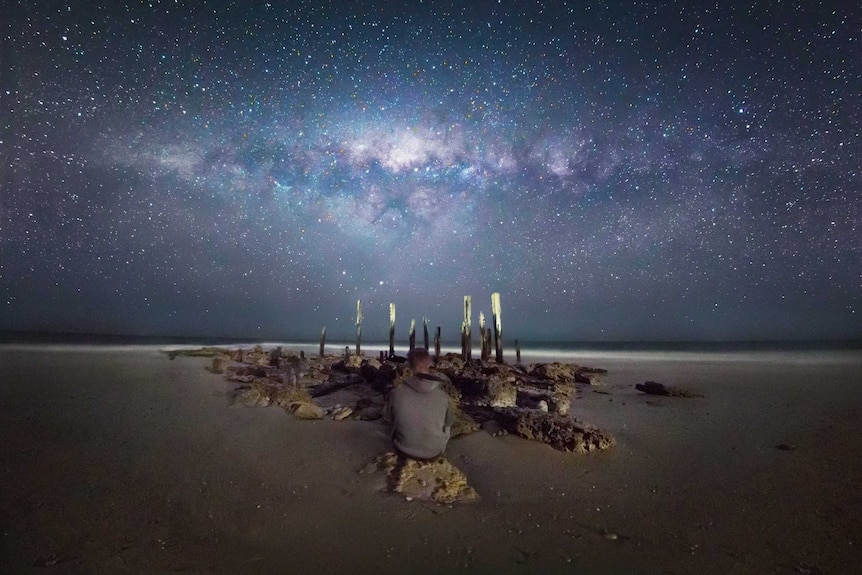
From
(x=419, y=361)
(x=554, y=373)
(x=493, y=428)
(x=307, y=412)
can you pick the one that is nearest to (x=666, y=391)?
(x=554, y=373)

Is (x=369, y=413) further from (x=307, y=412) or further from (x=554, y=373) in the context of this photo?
(x=554, y=373)

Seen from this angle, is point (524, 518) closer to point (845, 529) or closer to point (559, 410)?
point (845, 529)

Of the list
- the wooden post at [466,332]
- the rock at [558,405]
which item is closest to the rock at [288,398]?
the rock at [558,405]

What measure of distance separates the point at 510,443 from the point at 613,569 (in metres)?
3.21

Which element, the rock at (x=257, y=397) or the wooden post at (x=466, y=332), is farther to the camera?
the wooden post at (x=466, y=332)

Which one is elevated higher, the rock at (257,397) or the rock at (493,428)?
the rock at (257,397)

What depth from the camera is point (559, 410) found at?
916 cm

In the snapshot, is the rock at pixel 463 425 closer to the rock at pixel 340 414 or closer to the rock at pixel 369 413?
the rock at pixel 369 413

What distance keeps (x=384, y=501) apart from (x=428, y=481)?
59cm

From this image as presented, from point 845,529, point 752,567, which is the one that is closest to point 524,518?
point 752,567

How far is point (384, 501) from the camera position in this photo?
13.8ft

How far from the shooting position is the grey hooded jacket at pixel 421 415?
15.2ft

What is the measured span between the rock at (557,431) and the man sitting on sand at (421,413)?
2399mm

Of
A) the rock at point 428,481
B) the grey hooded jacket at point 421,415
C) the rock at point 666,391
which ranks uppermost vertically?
the grey hooded jacket at point 421,415
